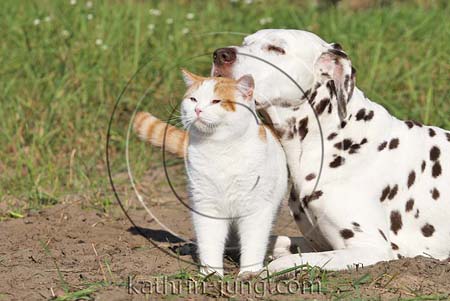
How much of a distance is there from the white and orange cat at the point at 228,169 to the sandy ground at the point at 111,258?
0.36m

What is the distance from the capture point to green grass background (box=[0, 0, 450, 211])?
24.5 feet

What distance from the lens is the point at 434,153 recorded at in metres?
5.27

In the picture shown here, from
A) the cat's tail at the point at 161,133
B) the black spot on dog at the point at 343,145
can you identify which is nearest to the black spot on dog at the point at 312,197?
the black spot on dog at the point at 343,145

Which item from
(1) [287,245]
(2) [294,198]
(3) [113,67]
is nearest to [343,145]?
(2) [294,198]

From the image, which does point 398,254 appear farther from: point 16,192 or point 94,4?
point 94,4

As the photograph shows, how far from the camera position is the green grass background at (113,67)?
7.46 m

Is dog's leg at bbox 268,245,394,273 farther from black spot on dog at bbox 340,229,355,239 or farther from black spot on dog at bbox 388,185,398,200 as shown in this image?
black spot on dog at bbox 388,185,398,200

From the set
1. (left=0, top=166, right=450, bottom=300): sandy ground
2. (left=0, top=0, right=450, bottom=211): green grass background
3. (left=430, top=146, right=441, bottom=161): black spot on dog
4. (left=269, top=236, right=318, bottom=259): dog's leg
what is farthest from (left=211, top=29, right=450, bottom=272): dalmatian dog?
(left=0, top=0, right=450, bottom=211): green grass background

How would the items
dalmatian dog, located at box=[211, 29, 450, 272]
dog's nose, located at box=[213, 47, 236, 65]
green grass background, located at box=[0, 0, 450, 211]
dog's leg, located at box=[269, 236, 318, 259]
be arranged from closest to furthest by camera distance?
dog's nose, located at box=[213, 47, 236, 65] < dalmatian dog, located at box=[211, 29, 450, 272] < dog's leg, located at box=[269, 236, 318, 259] < green grass background, located at box=[0, 0, 450, 211]

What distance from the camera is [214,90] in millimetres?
4336

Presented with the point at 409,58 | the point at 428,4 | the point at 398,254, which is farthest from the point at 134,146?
the point at 428,4

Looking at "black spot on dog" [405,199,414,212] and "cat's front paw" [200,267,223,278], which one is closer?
"cat's front paw" [200,267,223,278]

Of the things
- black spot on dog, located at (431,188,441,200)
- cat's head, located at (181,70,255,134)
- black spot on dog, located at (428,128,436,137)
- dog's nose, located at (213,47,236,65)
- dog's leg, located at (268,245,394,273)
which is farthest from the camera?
black spot on dog, located at (428,128,436,137)

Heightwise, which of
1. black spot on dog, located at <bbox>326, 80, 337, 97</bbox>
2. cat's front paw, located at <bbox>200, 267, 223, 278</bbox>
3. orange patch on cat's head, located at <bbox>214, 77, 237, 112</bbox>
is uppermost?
orange patch on cat's head, located at <bbox>214, 77, 237, 112</bbox>
